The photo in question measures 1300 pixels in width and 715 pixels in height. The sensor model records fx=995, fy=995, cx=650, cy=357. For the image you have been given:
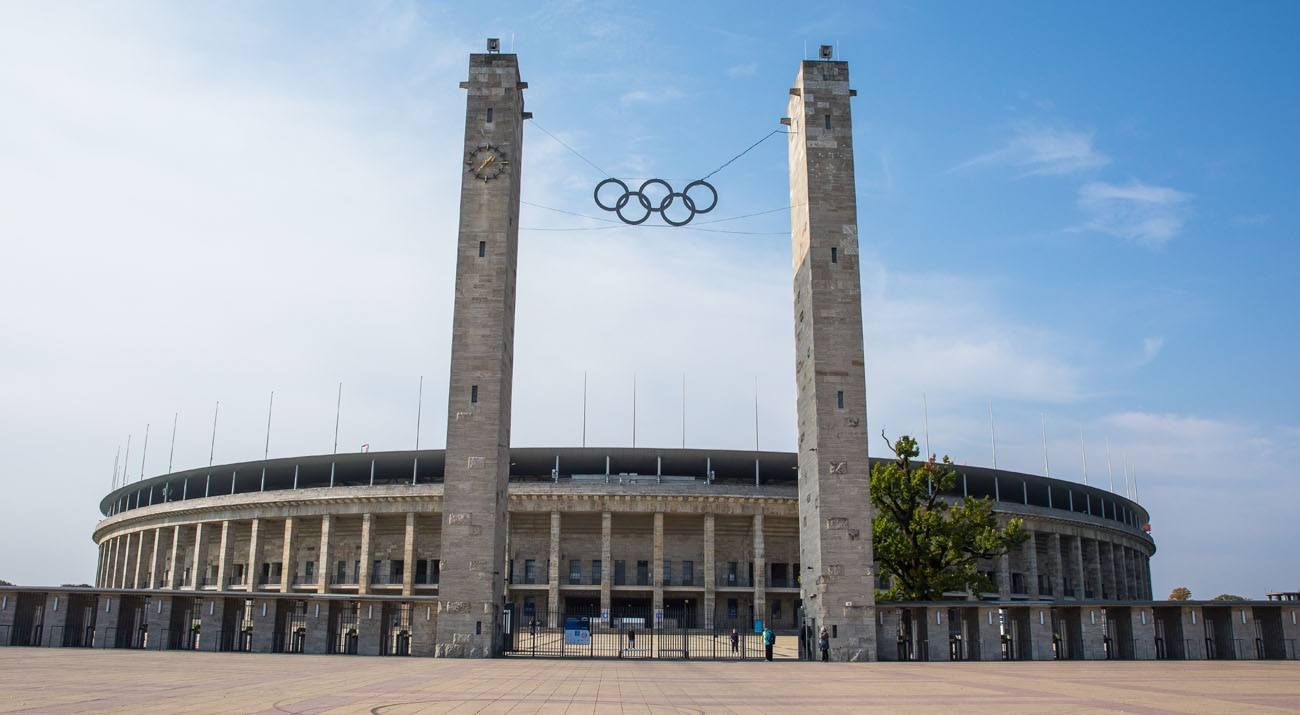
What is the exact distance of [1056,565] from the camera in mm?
75625

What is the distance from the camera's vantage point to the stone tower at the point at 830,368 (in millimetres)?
35719

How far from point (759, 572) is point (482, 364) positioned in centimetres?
3638

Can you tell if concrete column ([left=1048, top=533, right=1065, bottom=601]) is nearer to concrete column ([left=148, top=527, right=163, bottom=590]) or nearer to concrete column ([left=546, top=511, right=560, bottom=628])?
concrete column ([left=546, top=511, right=560, bottom=628])

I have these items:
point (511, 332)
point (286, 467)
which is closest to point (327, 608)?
point (511, 332)

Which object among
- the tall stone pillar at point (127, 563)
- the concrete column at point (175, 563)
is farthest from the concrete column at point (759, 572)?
the tall stone pillar at point (127, 563)

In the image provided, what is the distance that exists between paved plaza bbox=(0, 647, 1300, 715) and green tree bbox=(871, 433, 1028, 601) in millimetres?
15088

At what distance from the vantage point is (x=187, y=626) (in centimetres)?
3706

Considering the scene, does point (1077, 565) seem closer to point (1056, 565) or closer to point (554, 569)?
point (1056, 565)

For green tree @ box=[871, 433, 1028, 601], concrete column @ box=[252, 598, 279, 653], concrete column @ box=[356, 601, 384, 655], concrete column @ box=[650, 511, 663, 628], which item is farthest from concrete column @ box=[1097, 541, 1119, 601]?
concrete column @ box=[252, 598, 279, 653]

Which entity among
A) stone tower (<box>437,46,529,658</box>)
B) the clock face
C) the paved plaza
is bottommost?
the paved plaza

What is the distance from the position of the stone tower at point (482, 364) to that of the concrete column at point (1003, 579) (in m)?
46.2

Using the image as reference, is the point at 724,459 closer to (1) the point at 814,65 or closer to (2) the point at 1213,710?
(1) the point at 814,65

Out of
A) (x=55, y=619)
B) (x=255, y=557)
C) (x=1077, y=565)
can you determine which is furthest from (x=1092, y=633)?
(x=255, y=557)

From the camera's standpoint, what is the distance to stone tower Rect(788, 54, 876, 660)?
117ft
